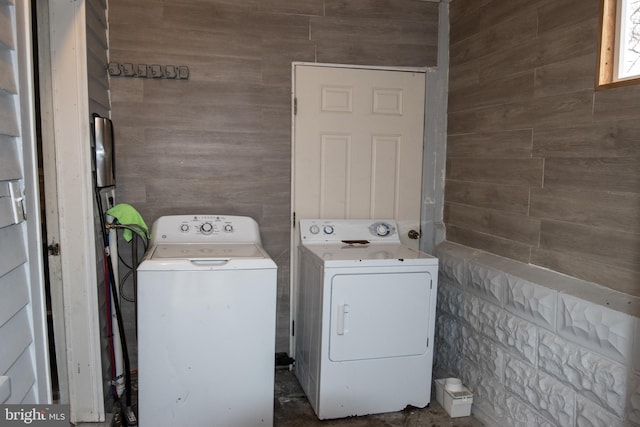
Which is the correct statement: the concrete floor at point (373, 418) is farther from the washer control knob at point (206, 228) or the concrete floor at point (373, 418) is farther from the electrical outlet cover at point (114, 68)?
the electrical outlet cover at point (114, 68)

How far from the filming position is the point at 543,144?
2.33 metres

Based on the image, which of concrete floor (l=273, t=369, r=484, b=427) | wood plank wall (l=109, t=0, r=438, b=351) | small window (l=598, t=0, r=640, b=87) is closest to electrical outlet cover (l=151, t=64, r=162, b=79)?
wood plank wall (l=109, t=0, r=438, b=351)

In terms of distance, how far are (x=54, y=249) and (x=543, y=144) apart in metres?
2.41

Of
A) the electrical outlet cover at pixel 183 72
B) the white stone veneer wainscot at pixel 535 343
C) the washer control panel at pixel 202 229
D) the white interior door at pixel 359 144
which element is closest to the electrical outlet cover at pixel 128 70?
the electrical outlet cover at pixel 183 72

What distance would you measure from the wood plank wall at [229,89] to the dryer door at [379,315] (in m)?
0.72

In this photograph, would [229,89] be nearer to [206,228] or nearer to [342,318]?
[206,228]

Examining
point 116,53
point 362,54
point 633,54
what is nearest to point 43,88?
point 116,53

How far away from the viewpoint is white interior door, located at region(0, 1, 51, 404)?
1279mm

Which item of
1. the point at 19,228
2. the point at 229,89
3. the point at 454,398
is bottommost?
the point at 454,398

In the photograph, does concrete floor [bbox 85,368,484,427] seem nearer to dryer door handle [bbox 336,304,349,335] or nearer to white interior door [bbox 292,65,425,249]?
dryer door handle [bbox 336,304,349,335]

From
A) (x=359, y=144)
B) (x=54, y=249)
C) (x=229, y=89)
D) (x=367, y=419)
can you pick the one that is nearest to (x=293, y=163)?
(x=359, y=144)

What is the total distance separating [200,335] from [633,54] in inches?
87.0

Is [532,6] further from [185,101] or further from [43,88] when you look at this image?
[43,88]

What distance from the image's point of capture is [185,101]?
2.90 metres
